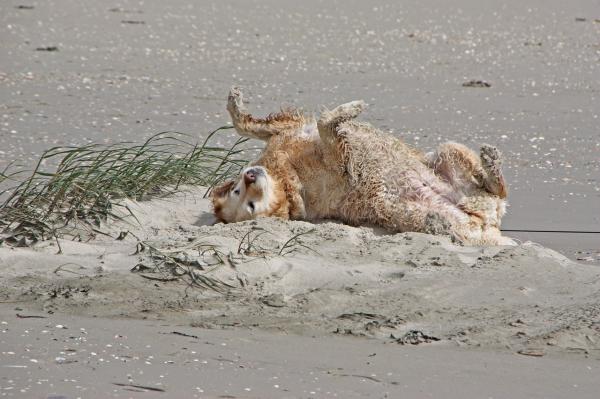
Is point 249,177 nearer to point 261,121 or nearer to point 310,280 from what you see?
point 261,121

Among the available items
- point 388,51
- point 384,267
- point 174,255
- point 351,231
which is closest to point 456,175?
point 351,231

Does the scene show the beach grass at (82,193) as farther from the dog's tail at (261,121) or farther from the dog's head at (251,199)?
the dog's head at (251,199)

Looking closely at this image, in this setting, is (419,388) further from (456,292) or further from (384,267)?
(384,267)

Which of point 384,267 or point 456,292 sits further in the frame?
point 384,267

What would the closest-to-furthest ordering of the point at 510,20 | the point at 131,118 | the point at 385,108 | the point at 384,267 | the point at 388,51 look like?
1. the point at 384,267
2. the point at 131,118
3. the point at 385,108
4. the point at 388,51
5. the point at 510,20

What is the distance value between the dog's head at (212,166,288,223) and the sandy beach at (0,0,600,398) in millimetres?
158

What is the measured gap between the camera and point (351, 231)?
20.3 ft

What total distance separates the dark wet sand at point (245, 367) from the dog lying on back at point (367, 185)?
174cm

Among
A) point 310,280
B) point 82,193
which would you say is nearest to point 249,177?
point 82,193

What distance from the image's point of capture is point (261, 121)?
6.99 meters

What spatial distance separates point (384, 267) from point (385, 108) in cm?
526

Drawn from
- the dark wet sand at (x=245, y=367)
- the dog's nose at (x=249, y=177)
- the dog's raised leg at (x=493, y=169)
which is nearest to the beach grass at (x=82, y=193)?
the dog's nose at (x=249, y=177)

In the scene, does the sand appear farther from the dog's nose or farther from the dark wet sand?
the dog's nose

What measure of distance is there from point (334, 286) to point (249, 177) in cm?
125
